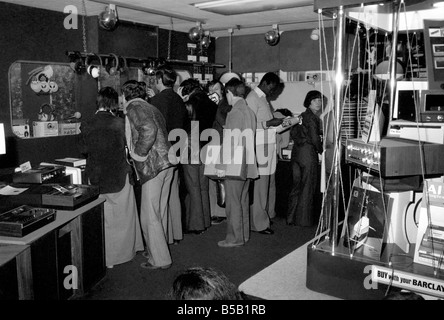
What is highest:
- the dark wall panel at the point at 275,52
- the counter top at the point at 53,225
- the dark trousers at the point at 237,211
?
the dark wall panel at the point at 275,52

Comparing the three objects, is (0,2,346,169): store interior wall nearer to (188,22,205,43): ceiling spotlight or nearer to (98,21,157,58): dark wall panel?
(98,21,157,58): dark wall panel

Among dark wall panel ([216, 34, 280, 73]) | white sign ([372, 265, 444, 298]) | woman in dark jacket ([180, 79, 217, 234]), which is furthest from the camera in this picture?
dark wall panel ([216, 34, 280, 73])

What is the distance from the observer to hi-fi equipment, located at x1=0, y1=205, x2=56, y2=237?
2.38m

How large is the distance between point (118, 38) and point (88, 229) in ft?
11.2

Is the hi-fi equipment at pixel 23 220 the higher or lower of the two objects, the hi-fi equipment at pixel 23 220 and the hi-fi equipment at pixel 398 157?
the lower

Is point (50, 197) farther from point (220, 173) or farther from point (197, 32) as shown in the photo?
point (197, 32)

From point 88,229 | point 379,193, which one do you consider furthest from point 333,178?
point 88,229

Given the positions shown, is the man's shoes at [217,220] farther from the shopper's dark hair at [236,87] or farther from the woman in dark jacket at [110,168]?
the shopper's dark hair at [236,87]

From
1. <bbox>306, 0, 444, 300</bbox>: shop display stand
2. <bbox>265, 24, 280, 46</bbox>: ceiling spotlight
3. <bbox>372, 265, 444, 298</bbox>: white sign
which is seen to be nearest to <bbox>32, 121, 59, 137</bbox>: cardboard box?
<bbox>265, 24, 280, 46</bbox>: ceiling spotlight

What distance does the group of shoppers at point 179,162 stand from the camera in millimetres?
3531

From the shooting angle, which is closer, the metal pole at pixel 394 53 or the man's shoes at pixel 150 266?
the metal pole at pixel 394 53

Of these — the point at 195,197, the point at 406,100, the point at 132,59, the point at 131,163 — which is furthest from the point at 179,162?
the point at 406,100

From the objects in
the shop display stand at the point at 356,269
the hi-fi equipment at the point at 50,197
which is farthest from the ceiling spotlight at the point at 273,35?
the shop display stand at the point at 356,269

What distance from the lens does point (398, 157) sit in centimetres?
177
